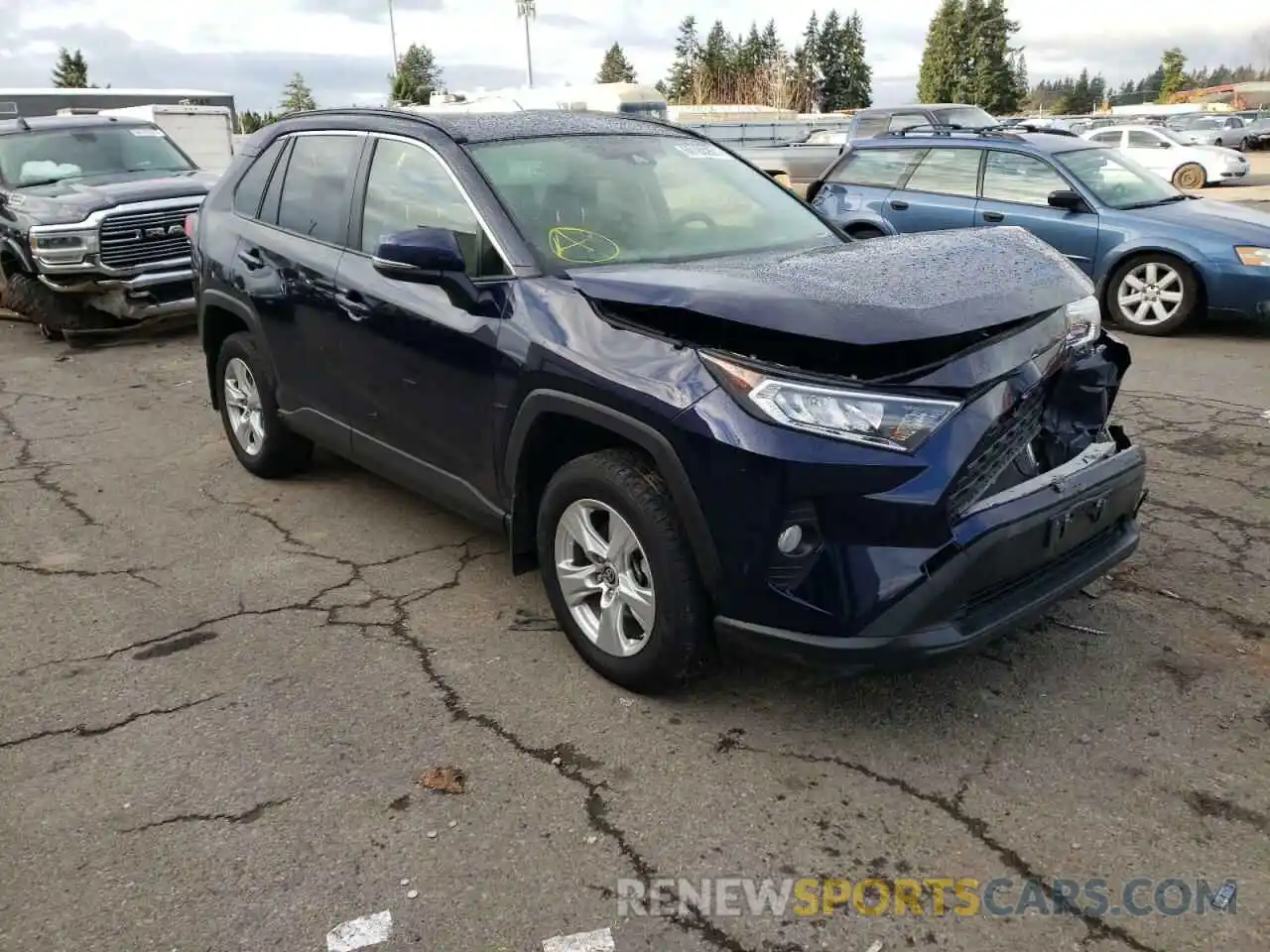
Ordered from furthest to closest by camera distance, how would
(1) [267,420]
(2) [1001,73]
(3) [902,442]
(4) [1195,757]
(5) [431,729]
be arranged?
(2) [1001,73], (1) [267,420], (5) [431,729], (4) [1195,757], (3) [902,442]

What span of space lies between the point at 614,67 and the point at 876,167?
303 ft

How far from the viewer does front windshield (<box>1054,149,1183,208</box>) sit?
8.94 metres

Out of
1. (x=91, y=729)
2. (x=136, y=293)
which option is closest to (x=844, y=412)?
(x=91, y=729)

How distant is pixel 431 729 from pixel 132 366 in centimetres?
672

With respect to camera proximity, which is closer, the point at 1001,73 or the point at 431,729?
the point at 431,729

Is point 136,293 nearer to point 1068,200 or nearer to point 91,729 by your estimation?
point 91,729

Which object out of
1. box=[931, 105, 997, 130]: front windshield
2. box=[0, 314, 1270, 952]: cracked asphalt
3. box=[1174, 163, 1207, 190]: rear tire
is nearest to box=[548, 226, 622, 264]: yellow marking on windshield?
box=[0, 314, 1270, 952]: cracked asphalt

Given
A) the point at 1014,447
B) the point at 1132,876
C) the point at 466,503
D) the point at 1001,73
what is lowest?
the point at 1132,876

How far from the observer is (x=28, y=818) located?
2.85 metres

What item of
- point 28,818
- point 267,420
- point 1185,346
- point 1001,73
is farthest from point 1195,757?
point 1001,73

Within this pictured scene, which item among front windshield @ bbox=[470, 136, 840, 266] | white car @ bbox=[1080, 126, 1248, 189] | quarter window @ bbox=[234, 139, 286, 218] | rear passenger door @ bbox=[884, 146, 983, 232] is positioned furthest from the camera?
white car @ bbox=[1080, 126, 1248, 189]

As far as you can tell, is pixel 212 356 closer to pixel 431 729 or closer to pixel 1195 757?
pixel 431 729

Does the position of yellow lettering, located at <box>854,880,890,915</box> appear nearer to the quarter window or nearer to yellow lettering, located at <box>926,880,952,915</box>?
yellow lettering, located at <box>926,880,952,915</box>

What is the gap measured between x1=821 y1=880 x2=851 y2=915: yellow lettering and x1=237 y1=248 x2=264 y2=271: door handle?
378cm
